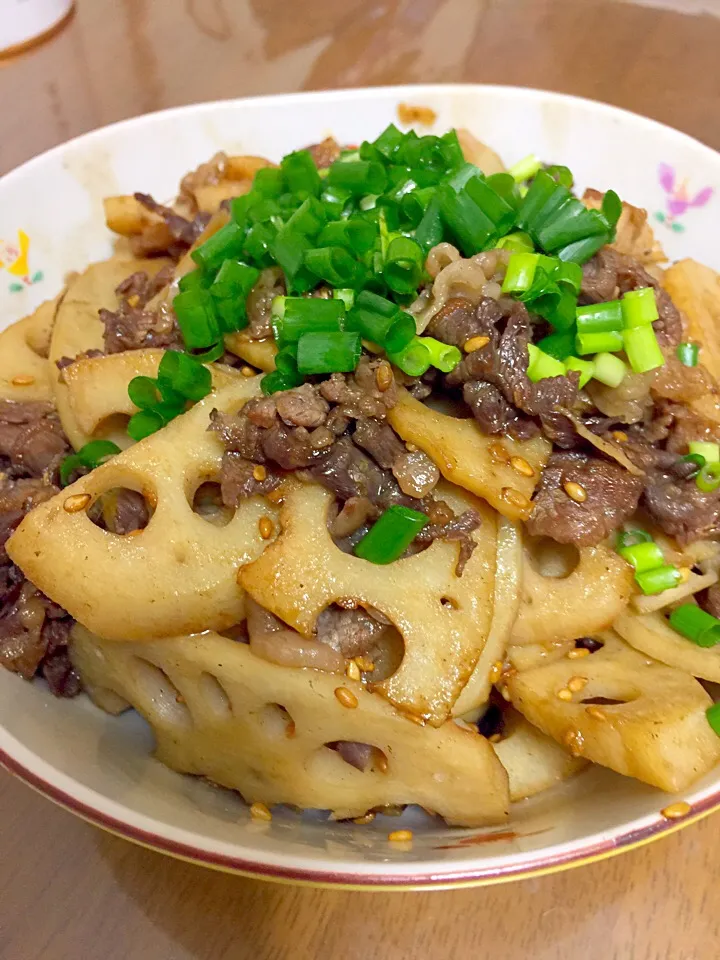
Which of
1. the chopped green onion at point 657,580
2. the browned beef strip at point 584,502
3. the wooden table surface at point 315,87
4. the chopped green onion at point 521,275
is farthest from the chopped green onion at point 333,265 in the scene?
the wooden table surface at point 315,87

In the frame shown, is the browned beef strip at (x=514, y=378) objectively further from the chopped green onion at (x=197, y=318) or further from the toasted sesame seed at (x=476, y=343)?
the chopped green onion at (x=197, y=318)

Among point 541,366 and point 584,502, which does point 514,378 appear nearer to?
point 541,366

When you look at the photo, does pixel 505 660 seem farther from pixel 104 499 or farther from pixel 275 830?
pixel 104 499

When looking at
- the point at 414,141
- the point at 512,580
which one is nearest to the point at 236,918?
the point at 512,580

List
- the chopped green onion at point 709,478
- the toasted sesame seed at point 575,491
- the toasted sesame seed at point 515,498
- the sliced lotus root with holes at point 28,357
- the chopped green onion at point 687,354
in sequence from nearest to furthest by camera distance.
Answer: the toasted sesame seed at point 515,498
the toasted sesame seed at point 575,491
the chopped green onion at point 709,478
the chopped green onion at point 687,354
the sliced lotus root with holes at point 28,357

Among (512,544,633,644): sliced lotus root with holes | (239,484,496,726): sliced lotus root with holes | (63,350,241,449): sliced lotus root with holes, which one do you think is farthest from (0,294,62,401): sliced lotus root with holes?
(512,544,633,644): sliced lotus root with holes

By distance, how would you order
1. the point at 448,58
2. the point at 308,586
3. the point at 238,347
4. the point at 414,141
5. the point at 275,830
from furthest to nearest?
the point at 448,58 < the point at 414,141 < the point at 238,347 < the point at 275,830 < the point at 308,586
